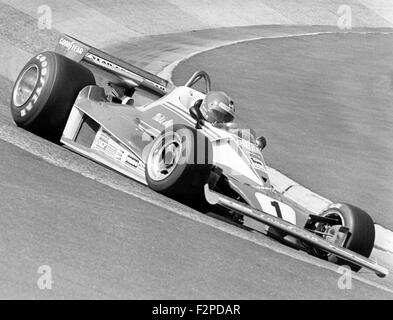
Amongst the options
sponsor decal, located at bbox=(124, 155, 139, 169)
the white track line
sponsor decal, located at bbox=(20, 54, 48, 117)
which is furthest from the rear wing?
sponsor decal, located at bbox=(124, 155, 139, 169)

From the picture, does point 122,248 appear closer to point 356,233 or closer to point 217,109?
point 356,233

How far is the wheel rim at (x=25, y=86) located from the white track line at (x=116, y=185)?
0.27 m

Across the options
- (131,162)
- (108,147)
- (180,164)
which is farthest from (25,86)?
(180,164)

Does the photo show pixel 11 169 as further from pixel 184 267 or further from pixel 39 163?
pixel 184 267

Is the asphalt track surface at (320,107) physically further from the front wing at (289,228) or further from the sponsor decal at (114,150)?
the sponsor decal at (114,150)

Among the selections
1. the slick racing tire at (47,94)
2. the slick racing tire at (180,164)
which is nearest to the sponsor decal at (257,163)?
the slick racing tire at (180,164)

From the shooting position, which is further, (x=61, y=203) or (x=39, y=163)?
(x=39, y=163)

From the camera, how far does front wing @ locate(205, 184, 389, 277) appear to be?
7.15 m

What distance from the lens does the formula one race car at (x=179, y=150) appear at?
286 inches

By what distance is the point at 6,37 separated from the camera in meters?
14.5

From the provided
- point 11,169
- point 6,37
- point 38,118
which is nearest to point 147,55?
point 6,37

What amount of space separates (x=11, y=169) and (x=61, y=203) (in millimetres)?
835
